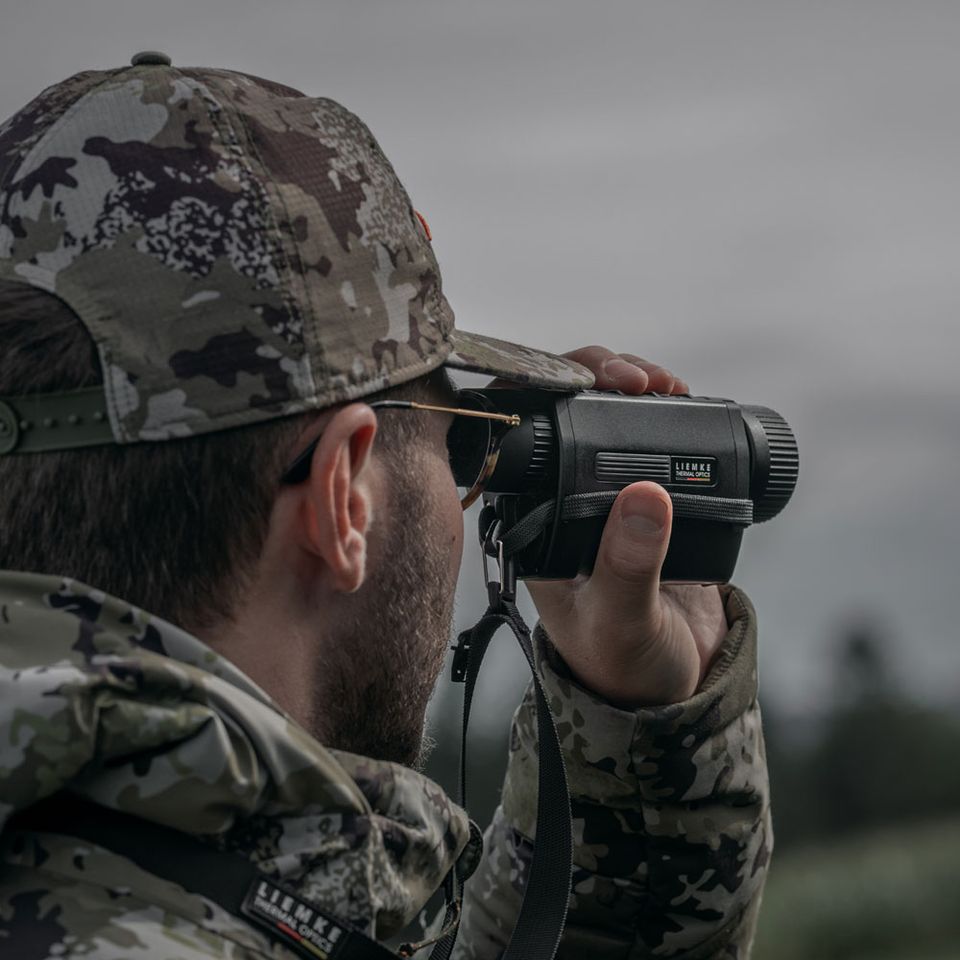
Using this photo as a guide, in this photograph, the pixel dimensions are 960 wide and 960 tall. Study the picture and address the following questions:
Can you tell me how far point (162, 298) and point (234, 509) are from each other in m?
0.26

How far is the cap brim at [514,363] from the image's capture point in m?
1.96

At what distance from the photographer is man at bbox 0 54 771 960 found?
1428 mm

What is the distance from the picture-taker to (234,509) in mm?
1672

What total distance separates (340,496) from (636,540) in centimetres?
68

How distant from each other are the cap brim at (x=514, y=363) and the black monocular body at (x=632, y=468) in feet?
0.19

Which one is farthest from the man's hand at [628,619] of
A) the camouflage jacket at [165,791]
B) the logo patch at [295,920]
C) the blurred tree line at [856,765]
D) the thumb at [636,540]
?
the blurred tree line at [856,765]

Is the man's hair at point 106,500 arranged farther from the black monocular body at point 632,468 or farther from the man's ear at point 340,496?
the black monocular body at point 632,468

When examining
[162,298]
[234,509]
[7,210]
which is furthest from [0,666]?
[7,210]

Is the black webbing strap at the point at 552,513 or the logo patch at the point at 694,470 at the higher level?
the logo patch at the point at 694,470

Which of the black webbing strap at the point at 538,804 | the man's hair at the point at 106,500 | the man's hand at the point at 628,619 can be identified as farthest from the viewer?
the man's hand at the point at 628,619

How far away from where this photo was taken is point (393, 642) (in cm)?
183

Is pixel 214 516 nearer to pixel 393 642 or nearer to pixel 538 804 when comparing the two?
pixel 393 642

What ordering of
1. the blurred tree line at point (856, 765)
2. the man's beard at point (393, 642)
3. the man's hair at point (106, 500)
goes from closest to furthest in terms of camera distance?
1. the man's hair at point (106, 500)
2. the man's beard at point (393, 642)
3. the blurred tree line at point (856, 765)

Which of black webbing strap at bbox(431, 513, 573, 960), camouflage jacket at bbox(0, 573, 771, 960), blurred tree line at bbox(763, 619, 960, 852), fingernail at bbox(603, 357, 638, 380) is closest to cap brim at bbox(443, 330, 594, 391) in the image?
fingernail at bbox(603, 357, 638, 380)
